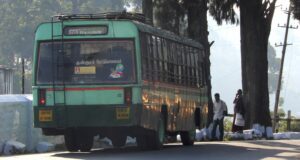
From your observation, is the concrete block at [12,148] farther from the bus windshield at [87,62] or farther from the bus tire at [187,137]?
the bus tire at [187,137]

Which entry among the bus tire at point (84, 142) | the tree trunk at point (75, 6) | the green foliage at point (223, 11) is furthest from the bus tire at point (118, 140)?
the tree trunk at point (75, 6)

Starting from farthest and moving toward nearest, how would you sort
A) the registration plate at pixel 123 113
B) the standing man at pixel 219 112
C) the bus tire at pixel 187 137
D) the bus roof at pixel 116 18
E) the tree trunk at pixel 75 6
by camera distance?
the tree trunk at pixel 75 6, the standing man at pixel 219 112, the bus tire at pixel 187 137, the bus roof at pixel 116 18, the registration plate at pixel 123 113

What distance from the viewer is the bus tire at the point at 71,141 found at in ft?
64.8

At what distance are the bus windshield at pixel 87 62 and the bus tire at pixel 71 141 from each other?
5.35 ft

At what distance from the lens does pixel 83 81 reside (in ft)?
60.8

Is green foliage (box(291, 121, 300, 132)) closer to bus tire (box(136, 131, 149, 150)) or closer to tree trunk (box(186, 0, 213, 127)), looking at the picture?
tree trunk (box(186, 0, 213, 127))

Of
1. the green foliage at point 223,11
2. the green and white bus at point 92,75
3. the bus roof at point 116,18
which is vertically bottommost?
the green and white bus at point 92,75

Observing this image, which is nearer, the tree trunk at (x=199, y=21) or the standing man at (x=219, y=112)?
the standing man at (x=219, y=112)

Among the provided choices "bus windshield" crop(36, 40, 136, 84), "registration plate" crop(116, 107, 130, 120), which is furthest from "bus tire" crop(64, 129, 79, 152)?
"registration plate" crop(116, 107, 130, 120)

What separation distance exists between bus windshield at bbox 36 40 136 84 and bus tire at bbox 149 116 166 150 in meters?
2.14

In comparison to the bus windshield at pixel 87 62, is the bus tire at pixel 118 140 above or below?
below

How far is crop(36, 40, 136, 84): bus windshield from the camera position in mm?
18500

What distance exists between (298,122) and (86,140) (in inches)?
1086

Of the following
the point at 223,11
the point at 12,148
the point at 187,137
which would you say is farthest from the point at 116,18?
the point at 223,11
